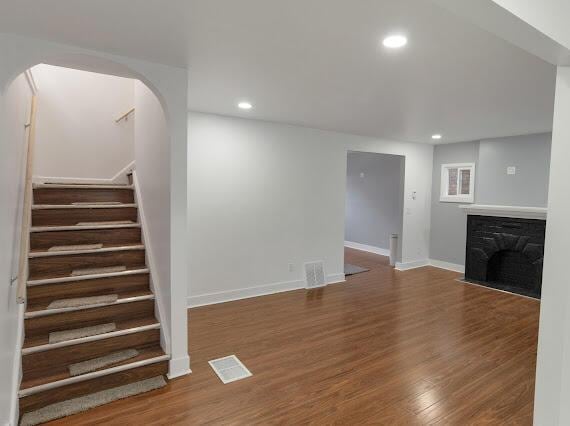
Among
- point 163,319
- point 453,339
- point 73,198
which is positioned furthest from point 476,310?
point 73,198

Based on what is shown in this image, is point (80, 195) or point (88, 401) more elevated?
point (80, 195)

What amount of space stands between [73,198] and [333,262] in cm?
376

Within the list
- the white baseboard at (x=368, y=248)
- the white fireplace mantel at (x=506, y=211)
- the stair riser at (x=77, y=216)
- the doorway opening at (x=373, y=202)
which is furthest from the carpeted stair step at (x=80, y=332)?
the white baseboard at (x=368, y=248)

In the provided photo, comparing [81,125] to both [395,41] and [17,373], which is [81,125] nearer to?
[17,373]

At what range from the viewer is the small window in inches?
241

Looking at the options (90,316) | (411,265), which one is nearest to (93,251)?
(90,316)

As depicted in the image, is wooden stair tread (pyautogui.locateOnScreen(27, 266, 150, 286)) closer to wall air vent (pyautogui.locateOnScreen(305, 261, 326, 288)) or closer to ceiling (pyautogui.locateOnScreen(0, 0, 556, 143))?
ceiling (pyautogui.locateOnScreen(0, 0, 556, 143))

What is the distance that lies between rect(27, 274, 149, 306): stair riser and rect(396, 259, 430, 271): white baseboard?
483cm

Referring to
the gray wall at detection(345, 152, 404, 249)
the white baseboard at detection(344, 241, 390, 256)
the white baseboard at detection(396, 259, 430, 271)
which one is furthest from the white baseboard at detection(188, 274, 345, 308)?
the gray wall at detection(345, 152, 404, 249)

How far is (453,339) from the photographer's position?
11.1 feet

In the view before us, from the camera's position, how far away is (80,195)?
364 centimetres

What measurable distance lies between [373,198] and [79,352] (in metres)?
6.89

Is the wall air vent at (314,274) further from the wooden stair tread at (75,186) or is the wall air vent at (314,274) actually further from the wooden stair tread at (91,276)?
the wooden stair tread at (75,186)

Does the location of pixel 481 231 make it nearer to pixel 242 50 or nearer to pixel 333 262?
pixel 333 262
